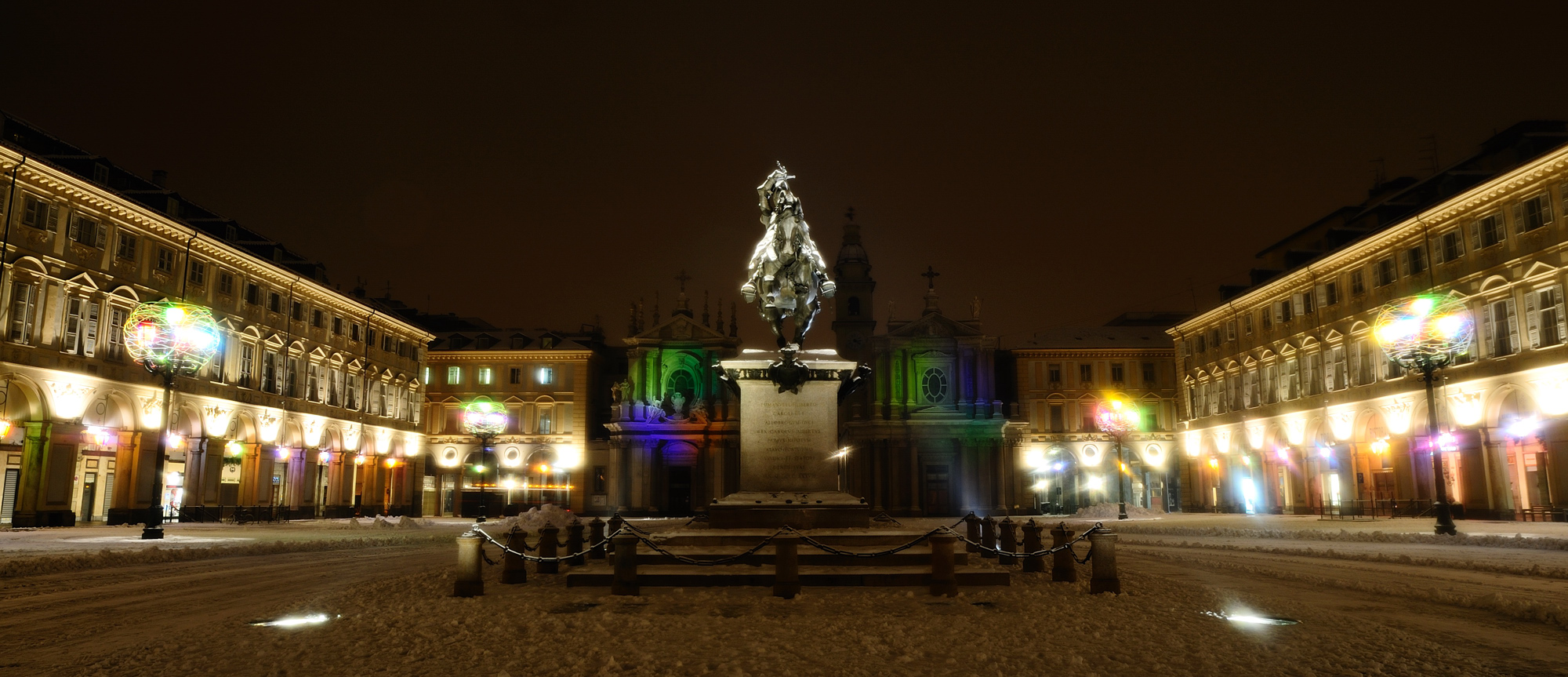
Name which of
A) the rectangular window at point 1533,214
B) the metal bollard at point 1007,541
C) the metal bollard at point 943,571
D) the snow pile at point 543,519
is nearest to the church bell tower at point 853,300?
the snow pile at point 543,519

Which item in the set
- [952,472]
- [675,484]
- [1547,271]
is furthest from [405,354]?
[1547,271]

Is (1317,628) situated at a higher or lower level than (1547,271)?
lower

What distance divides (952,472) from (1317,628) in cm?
5713

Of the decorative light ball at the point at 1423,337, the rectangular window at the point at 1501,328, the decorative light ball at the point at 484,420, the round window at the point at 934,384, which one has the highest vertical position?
A: the round window at the point at 934,384

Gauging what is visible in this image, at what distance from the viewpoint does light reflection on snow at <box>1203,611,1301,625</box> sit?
10289 millimetres

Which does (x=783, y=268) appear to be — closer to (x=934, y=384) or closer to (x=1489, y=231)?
(x=1489, y=231)

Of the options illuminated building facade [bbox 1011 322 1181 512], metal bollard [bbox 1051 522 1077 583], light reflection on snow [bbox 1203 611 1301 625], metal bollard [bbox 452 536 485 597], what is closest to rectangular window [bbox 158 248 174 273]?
metal bollard [bbox 452 536 485 597]

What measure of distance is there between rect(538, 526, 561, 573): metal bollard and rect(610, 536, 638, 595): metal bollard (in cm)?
296

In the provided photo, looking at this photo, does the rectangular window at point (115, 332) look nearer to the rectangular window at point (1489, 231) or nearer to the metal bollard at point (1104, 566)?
the metal bollard at point (1104, 566)

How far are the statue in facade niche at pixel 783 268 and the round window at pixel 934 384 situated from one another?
170 feet

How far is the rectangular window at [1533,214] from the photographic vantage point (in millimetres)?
31953

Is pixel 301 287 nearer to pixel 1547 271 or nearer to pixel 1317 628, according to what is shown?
pixel 1317 628

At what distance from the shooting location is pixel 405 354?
6234 cm

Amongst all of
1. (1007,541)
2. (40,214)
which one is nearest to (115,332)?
(40,214)
